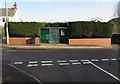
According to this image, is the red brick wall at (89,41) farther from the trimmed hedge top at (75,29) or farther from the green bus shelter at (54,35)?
the green bus shelter at (54,35)

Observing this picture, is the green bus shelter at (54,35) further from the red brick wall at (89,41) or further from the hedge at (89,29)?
the red brick wall at (89,41)

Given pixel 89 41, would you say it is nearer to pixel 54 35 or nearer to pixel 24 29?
pixel 54 35

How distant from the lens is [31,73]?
8.10 metres

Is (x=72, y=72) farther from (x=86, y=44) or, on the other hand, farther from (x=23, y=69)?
(x=86, y=44)

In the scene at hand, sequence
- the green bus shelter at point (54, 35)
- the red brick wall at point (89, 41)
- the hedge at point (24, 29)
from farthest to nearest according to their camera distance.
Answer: the green bus shelter at point (54, 35), the red brick wall at point (89, 41), the hedge at point (24, 29)

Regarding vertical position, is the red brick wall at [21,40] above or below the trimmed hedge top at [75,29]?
below

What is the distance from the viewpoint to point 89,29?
23.3m

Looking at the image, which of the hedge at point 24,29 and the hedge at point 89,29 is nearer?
the hedge at point 24,29

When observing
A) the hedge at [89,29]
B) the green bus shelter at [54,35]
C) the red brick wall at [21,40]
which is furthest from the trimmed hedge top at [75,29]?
the green bus shelter at [54,35]

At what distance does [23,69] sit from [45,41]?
50.4 feet

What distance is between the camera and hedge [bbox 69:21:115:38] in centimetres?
2314

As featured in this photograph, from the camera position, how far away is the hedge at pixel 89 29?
23141 mm

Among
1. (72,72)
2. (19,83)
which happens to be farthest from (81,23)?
(19,83)

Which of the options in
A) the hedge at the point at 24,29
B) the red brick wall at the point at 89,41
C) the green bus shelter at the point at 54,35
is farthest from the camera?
the green bus shelter at the point at 54,35
